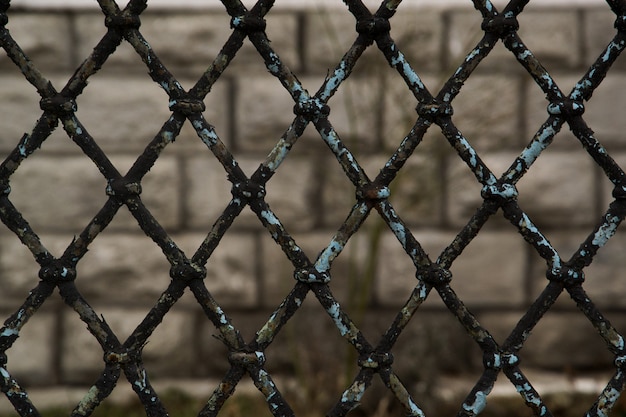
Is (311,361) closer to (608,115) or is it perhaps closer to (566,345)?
(566,345)

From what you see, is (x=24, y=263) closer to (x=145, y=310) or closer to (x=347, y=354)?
(x=145, y=310)

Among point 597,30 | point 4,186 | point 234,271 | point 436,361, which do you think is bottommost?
point 4,186

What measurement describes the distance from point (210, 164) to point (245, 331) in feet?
2.89

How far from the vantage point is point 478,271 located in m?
3.71

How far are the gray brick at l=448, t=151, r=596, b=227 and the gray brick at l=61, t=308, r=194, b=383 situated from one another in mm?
1520

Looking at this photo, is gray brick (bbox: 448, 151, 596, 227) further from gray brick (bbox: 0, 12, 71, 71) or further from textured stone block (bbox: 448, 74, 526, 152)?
gray brick (bbox: 0, 12, 71, 71)

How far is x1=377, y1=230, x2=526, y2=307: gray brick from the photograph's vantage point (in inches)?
145

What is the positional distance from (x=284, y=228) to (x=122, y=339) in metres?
2.69

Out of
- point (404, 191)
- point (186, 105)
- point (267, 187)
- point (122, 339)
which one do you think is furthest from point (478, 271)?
point (186, 105)

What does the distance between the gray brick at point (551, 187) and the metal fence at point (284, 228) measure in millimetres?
2470

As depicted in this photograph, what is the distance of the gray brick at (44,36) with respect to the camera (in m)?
3.55

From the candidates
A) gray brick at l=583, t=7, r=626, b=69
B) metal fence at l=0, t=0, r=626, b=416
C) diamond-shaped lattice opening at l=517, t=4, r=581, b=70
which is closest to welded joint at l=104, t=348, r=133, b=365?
metal fence at l=0, t=0, r=626, b=416

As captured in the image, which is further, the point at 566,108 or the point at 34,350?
the point at 34,350

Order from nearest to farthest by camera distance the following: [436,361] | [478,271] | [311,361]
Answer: [436,361]
[311,361]
[478,271]
